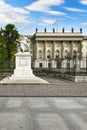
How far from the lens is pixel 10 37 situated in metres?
68.2

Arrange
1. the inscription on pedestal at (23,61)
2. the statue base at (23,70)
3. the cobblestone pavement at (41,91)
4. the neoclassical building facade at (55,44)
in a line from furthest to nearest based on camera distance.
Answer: the neoclassical building facade at (55,44), the inscription on pedestal at (23,61), the statue base at (23,70), the cobblestone pavement at (41,91)

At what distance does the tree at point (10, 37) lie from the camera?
6669cm

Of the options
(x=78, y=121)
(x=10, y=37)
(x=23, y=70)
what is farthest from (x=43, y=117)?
(x=10, y=37)

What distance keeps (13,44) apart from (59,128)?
59.9 metres

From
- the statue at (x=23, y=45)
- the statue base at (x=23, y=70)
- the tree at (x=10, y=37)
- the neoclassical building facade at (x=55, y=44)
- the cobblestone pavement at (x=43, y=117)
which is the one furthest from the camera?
the neoclassical building facade at (x=55, y=44)

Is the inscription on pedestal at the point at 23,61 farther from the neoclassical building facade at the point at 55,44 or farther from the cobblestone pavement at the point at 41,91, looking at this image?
the neoclassical building facade at the point at 55,44

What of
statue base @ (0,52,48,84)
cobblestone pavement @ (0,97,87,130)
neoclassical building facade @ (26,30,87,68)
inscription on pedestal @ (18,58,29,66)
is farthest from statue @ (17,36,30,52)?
neoclassical building facade @ (26,30,87,68)

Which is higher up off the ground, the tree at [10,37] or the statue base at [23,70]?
the tree at [10,37]


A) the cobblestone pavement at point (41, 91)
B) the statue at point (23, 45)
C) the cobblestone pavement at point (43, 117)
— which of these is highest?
the statue at point (23, 45)

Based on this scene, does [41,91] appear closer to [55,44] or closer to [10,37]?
[10,37]

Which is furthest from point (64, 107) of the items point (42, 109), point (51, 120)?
point (51, 120)

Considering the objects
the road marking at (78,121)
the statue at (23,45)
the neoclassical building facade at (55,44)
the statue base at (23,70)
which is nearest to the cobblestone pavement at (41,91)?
the statue base at (23,70)

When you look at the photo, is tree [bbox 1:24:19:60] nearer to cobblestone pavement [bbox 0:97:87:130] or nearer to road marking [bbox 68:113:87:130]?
cobblestone pavement [bbox 0:97:87:130]

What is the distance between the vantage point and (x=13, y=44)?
67.2 metres
